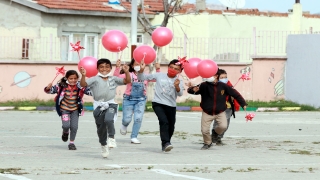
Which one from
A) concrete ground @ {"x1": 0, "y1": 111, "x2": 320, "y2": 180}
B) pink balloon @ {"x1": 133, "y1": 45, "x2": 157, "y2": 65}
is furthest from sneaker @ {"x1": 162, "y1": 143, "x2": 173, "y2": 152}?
pink balloon @ {"x1": 133, "y1": 45, "x2": 157, "y2": 65}

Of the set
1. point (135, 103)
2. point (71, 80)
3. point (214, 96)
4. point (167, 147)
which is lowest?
point (167, 147)

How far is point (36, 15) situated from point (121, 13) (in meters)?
3.72

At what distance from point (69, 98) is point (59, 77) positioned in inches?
608

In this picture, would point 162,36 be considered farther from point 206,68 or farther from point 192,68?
point 206,68

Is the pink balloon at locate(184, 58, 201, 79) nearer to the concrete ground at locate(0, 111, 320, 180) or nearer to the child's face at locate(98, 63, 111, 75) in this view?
the concrete ground at locate(0, 111, 320, 180)

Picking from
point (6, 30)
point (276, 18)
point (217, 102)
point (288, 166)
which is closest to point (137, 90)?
point (217, 102)

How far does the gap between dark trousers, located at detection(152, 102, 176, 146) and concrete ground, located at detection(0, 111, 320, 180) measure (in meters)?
0.34

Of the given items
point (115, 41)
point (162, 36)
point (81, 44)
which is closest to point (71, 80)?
point (115, 41)

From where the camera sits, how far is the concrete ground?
11.0m

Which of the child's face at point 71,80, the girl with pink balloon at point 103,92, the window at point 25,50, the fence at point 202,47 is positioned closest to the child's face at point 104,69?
the girl with pink balloon at point 103,92

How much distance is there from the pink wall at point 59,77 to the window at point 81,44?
2485mm

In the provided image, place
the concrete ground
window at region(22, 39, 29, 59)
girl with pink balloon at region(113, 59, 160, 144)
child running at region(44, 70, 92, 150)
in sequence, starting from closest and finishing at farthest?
the concrete ground → child running at region(44, 70, 92, 150) → girl with pink balloon at region(113, 59, 160, 144) → window at region(22, 39, 29, 59)

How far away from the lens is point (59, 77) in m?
29.8

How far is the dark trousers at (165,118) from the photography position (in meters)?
14.3
